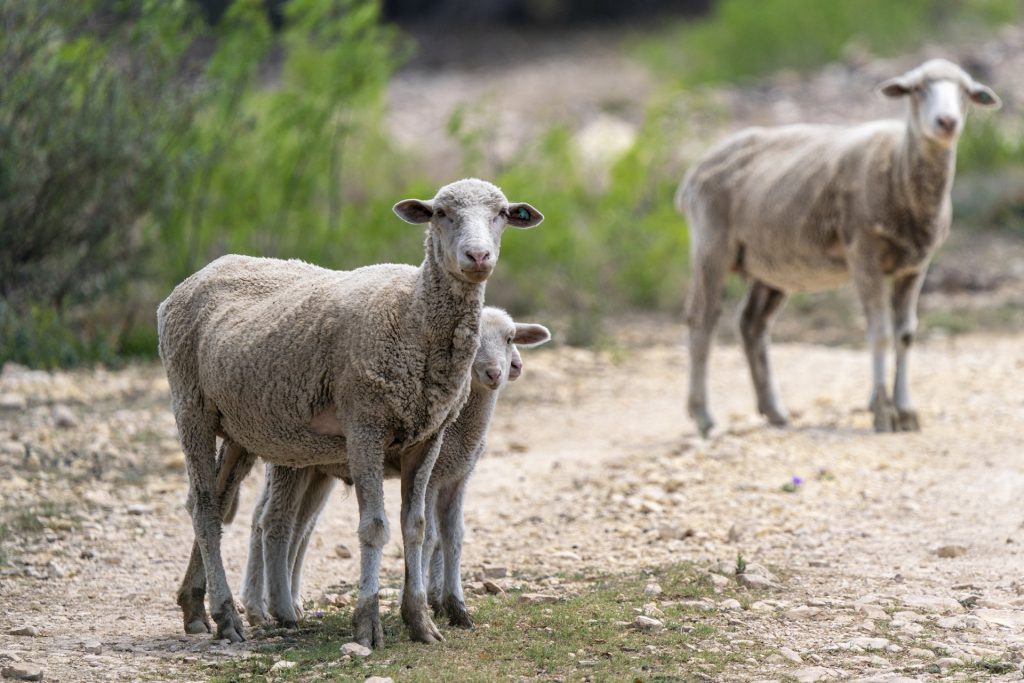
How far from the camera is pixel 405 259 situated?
527 inches

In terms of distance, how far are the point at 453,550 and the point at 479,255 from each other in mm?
1413

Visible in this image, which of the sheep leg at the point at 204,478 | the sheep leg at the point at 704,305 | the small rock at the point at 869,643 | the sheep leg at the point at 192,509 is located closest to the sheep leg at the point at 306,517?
the sheep leg at the point at 192,509

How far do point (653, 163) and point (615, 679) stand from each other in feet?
38.7

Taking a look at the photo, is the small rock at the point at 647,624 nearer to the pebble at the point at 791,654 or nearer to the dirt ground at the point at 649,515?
the dirt ground at the point at 649,515

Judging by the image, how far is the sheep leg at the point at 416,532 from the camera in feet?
19.0

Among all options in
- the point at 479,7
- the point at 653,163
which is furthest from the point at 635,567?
the point at 479,7

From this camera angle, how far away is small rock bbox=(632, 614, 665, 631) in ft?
19.4

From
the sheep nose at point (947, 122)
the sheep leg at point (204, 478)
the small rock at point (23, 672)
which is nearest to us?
the small rock at point (23, 672)

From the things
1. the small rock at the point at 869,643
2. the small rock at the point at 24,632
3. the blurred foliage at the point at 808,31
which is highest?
the blurred foliage at the point at 808,31

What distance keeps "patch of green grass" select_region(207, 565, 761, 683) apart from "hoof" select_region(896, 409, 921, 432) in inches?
156

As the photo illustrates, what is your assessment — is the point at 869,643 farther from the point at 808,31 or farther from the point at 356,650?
the point at 808,31

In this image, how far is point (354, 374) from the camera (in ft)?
19.0

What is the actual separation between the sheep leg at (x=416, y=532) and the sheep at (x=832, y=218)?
4.88 m

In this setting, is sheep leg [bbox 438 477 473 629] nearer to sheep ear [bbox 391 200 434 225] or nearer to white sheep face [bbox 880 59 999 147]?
sheep ear [bbox 391 200 434 225]
